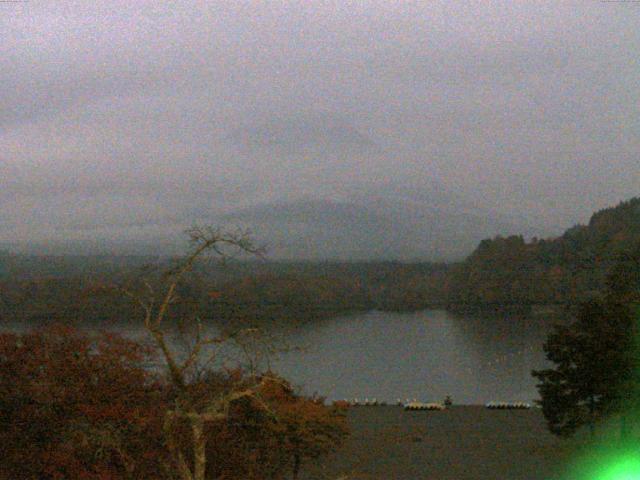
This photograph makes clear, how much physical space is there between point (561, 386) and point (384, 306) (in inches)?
1433

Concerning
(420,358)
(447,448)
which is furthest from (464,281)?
(447,448)

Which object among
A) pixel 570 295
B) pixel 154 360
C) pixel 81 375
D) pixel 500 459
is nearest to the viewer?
pixel 81 375

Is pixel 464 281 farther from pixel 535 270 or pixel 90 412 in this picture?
pixel 90 412

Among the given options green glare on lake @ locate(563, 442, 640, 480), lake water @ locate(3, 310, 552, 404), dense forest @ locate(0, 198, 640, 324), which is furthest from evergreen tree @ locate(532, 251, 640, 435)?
dense forest @ locate(0, 198, 640, 324)

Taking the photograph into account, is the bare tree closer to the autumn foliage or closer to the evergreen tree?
the autumn foliage

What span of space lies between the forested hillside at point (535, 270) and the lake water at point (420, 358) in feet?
6.10

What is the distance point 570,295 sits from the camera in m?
39.1

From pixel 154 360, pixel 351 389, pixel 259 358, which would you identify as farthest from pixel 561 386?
pixel 351 389

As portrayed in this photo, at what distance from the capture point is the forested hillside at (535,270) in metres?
40.3

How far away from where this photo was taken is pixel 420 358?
27.1m

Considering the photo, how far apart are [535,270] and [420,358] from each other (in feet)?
59.0

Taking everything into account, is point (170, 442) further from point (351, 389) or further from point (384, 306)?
point (384, 306)

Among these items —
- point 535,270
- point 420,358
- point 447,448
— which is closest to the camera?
point 447,448

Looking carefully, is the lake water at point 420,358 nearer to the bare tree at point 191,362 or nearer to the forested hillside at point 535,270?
the forested hillside at point 535,270
